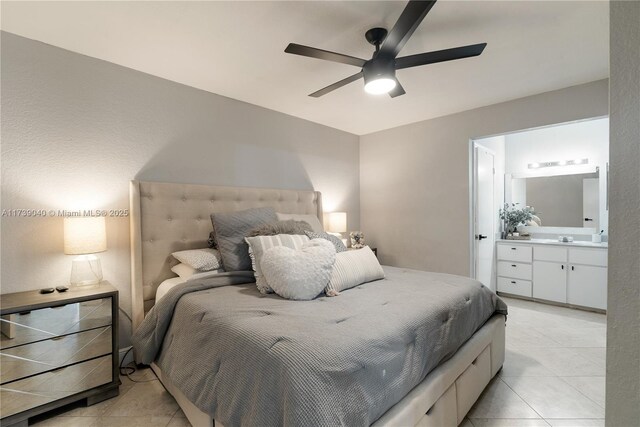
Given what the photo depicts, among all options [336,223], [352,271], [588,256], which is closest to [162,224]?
[352,271]

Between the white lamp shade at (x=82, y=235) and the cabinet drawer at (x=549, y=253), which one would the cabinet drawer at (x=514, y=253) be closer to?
the cabinet drawer at (x=549, y=253)

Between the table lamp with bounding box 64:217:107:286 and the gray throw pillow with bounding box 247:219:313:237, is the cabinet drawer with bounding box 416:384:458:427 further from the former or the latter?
the table lamp with bounding box 64:217:107:286

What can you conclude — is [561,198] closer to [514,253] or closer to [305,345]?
[514,253]

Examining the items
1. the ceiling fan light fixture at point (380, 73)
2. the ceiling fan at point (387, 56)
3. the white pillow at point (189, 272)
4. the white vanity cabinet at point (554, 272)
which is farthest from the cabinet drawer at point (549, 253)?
the white pillow at point (189, 272)

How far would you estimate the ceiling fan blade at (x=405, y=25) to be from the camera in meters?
1.27

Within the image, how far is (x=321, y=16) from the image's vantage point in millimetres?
1778

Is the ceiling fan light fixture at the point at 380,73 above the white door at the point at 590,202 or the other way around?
above

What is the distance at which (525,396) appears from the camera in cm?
192

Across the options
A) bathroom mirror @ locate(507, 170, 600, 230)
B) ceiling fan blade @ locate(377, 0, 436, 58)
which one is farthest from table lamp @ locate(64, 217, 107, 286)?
bathroom mirror @ locate(507, 170, 600, 230)

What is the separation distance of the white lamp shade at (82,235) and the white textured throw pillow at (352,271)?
1583 mm

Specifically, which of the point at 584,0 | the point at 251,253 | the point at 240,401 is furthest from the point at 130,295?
the point at 584,0

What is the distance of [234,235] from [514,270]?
12.6ft

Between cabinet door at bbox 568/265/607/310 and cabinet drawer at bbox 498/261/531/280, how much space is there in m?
0.45

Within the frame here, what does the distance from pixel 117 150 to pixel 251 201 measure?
1202 mm
